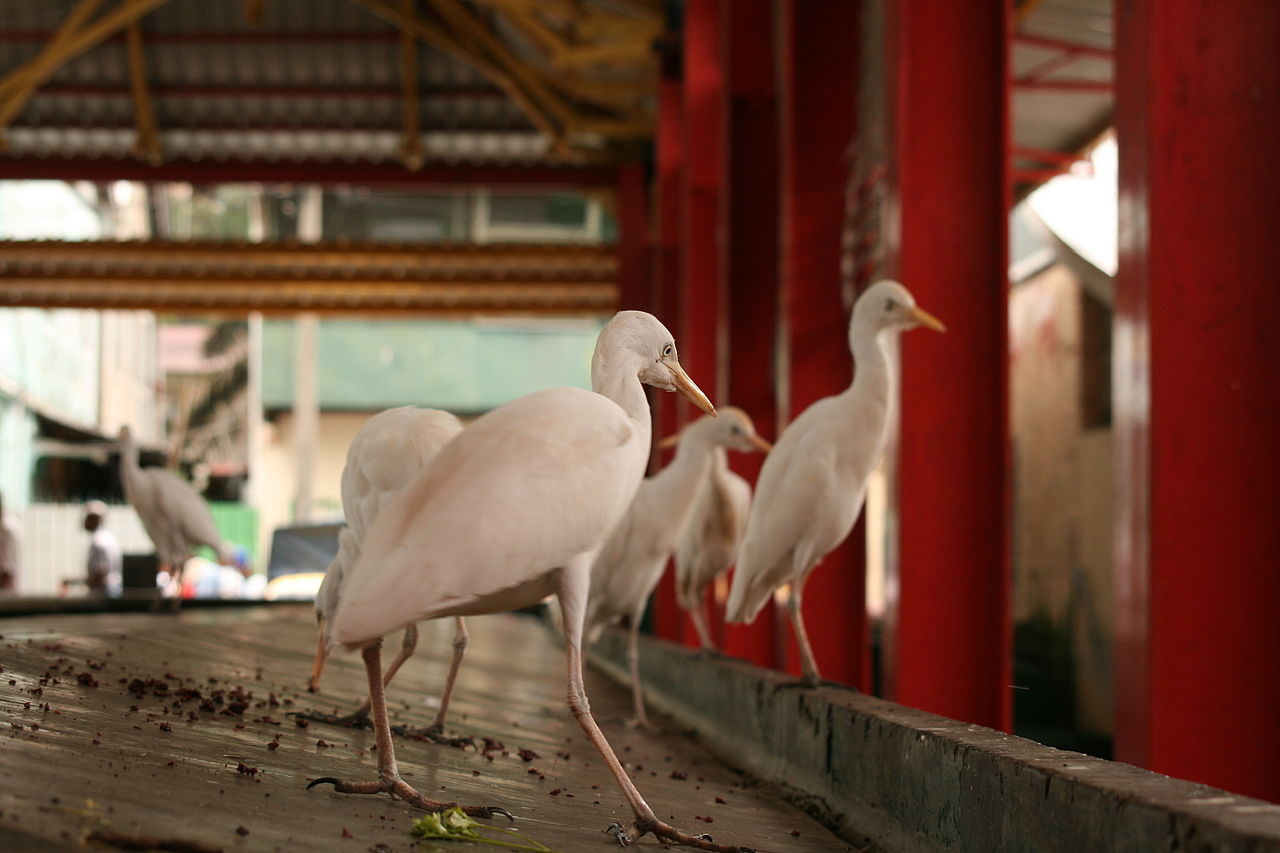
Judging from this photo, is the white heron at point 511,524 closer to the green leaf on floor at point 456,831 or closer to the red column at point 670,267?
the green leaf on floor at point 456,831

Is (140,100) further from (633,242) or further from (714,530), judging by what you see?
(714,530)

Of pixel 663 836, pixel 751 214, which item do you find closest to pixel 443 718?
pixel 663 836

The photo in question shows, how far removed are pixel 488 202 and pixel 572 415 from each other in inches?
1165

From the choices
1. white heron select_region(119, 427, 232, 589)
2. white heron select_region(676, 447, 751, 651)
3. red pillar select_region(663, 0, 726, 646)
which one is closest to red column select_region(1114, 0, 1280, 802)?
white heron select_region(676, 447, 751, 651)

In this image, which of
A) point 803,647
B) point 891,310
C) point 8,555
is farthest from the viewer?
point 8,555

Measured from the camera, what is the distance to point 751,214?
1041cm

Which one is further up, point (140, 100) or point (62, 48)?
point (62, 48)

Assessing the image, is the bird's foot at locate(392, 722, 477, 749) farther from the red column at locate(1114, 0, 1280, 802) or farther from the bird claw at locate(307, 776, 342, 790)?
the red column at locate(1114, 0, 1280, 802)

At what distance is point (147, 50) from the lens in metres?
17.1

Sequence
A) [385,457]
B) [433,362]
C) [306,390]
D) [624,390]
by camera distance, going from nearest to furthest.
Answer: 1. [624,390]
2. [385,457]
3. [306,390]
4. [433,362]

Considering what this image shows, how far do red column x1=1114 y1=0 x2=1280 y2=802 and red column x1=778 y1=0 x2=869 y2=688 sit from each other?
15.2 ft

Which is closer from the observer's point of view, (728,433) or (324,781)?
(324,781)

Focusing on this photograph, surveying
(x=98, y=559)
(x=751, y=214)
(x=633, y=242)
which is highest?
(x=633, y=242)

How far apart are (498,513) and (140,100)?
50.7 feet
